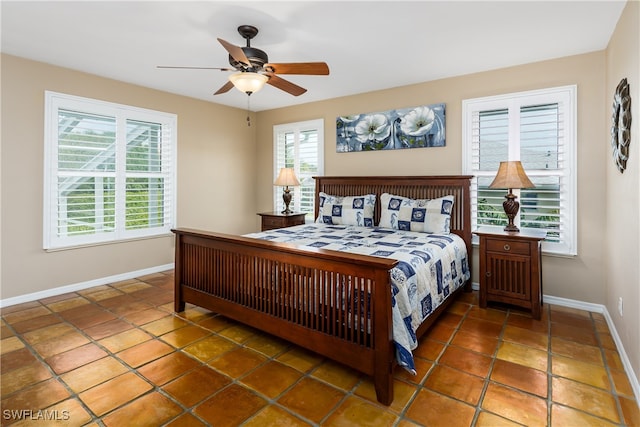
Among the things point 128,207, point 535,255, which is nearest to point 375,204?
point 535,255

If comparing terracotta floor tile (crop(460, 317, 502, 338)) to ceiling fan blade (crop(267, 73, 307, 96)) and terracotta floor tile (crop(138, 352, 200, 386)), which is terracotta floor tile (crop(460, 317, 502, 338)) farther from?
ceiling fan blade (crop(267, 73, 307, 96))

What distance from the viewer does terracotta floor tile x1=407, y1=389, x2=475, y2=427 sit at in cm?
177

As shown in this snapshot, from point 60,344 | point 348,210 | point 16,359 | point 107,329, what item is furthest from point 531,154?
point 16,359

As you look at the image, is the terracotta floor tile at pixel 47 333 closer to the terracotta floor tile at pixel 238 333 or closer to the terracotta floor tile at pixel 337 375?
the terracotta floor tile at pixel 238 333

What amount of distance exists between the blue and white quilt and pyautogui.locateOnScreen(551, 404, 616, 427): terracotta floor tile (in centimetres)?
76

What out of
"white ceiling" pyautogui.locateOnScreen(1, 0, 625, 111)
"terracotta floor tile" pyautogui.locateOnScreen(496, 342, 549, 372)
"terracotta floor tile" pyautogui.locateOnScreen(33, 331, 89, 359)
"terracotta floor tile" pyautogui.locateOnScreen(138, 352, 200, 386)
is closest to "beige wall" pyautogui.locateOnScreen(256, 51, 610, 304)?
"white ceiling" pyautogui.locateOnScreen(1, 0, 625, 111)

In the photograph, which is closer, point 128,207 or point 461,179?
point 461,179

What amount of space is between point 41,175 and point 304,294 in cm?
335

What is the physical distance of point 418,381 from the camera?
2.14 metres

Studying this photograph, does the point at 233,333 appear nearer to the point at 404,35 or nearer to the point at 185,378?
the point at 185,378

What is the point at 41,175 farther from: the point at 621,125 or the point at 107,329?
the point at 621,125

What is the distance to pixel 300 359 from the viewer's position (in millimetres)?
2414

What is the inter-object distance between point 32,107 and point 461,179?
187 inches

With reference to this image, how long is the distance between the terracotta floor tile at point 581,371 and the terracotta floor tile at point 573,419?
0.38 meters
